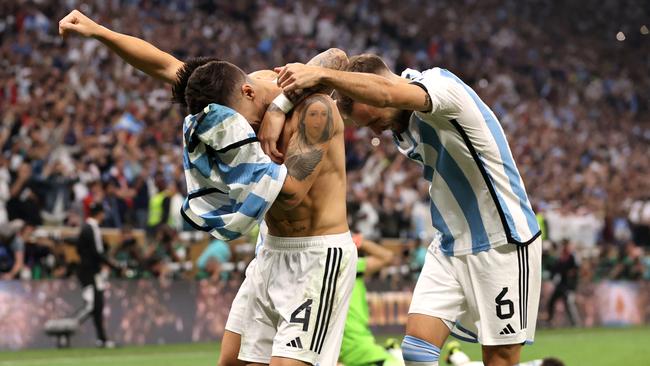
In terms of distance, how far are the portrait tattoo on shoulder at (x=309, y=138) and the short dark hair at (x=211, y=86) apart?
13.8 inches

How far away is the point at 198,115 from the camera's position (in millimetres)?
5141

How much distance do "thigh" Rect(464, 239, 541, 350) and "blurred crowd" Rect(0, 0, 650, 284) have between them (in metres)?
7.20

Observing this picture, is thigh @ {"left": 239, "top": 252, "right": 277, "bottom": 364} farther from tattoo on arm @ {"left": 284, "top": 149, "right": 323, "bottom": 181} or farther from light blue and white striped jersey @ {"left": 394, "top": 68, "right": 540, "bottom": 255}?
light blue and white striped jersey @ {"left": 394, "top": 68, "right": 540, "bottom": 255}

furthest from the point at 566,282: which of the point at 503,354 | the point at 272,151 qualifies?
the point at 272,151

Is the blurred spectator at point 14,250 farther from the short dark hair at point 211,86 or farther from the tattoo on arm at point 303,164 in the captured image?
the tattoo on arm at point 303,164

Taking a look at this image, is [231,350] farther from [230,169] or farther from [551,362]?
[551,362]

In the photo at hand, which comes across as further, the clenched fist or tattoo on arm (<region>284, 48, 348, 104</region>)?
the clenched fist

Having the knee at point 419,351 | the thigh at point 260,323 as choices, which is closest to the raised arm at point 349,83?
the thigh at point 260,323

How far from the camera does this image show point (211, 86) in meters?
5.22

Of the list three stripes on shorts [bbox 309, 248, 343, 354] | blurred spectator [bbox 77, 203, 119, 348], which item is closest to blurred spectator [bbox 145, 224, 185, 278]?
blurred spectator [bbox 77, 203, 119, 348]

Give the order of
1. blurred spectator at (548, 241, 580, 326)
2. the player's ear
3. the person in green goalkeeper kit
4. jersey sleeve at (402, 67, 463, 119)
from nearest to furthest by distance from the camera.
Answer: the player's ear
jersey sleeve at (402, 67, 463, 119)
the person in green goalkeeper kit
blurred spectator at (548, 241, 580, 326)

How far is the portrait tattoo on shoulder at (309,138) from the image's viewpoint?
17.1 feet

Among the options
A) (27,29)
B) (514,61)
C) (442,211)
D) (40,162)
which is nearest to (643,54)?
(514,61)

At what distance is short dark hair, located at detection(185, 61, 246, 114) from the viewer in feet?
17.1
